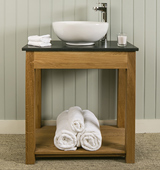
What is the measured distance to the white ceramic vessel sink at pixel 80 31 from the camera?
2.39m

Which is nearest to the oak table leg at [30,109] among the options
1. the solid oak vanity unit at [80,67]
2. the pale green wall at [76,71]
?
the solid oak vanity unit at [80,67]

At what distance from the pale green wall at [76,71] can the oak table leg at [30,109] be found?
2.15 feet

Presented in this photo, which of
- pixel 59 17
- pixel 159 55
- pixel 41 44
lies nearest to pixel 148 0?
pixel 159 55

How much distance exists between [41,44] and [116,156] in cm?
88

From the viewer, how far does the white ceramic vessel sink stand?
2389mm

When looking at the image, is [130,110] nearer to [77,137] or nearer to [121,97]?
[77,137]

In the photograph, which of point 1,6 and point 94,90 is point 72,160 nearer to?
point 94,90

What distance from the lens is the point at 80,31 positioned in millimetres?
2393

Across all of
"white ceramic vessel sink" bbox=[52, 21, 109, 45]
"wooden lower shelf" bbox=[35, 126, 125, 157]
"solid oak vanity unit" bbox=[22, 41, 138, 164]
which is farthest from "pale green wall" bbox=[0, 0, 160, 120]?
"solid oak vanity unit" bbox=[22, 41, 138, 164]

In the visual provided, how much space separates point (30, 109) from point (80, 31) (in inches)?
22.5

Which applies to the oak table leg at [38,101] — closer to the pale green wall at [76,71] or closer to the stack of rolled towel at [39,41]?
the pale green wall at [76,71]

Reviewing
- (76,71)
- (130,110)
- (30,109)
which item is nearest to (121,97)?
(76,71)

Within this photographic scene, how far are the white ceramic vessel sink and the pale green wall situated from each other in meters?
0.50

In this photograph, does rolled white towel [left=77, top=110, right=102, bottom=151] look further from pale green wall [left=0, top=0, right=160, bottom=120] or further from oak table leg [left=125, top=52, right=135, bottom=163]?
pale green wall [left=0, top=0, right=160, bottom=120]
